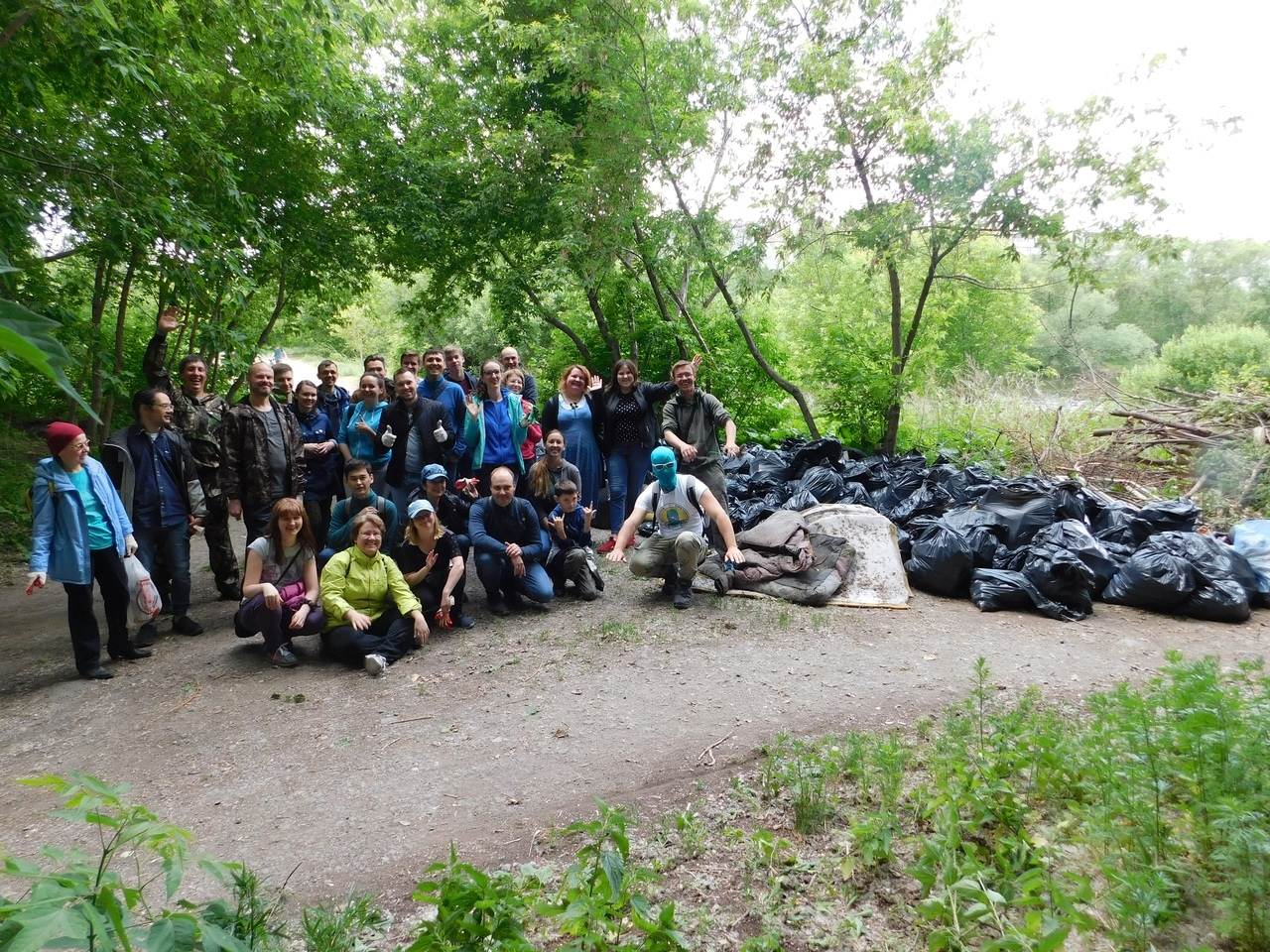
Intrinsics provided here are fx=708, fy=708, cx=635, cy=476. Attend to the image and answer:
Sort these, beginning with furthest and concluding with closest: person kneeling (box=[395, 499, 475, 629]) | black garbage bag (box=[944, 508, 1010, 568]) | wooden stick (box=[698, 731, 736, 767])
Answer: black garbage bag (box=[944, 508, 1010, 568]) → person kneeling (box=[395, 499, 475, 629]) → wooden stick (box=[698, 731, 736, 767])

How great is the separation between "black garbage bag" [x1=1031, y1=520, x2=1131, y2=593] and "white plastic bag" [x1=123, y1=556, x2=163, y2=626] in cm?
626

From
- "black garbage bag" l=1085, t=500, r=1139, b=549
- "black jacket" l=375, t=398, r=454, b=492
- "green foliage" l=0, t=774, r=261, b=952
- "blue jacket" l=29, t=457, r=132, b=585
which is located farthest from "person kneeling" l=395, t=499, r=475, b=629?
"black garbage bag" l=1085, t=500, r=1139, b=549

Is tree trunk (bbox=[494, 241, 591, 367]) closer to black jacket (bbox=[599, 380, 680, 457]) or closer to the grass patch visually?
black jacket (bbox=[599, 380, 680, 457])

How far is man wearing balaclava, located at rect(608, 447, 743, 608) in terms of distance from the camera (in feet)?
17.5

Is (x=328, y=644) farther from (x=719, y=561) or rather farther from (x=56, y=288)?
(x=56, y=288)

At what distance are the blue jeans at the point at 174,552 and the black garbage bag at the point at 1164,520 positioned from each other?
24.0 ft

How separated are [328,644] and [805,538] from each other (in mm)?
3688

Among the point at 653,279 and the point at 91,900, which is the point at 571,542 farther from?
the point at 653,279

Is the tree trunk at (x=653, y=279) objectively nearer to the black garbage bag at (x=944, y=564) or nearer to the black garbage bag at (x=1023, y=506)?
the black garbage bag at (x=1023, y=506)

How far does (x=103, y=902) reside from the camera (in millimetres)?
1135

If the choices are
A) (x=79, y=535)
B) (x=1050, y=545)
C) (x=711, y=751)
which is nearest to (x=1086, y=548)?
(x=1050, y=545)

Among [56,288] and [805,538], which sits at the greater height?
[56,288]

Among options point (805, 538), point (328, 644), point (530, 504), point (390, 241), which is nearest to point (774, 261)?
point (805, 538)

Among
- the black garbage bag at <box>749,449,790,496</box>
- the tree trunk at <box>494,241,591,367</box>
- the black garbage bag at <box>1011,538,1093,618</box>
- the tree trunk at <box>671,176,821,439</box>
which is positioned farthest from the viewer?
the tree trunk at <box>494,241,591,367</box>
